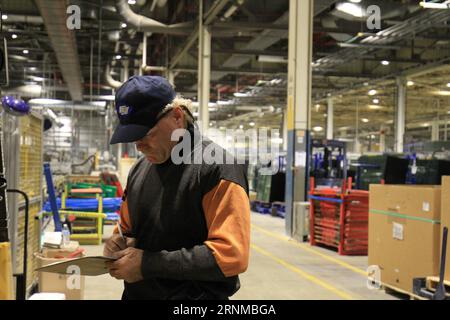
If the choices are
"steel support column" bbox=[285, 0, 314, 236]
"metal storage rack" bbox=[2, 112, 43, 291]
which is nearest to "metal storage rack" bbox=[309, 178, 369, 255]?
"steel support column" bbox=[285, 0, 314, 236]

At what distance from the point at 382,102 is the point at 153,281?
23407mm

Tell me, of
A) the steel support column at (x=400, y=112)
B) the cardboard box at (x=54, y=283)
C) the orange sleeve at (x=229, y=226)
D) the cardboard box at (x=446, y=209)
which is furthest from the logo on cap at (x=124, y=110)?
the steel support column at (x=400, y=112)

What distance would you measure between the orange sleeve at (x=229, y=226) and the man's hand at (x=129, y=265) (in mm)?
229

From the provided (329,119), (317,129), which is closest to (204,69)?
(329,119)

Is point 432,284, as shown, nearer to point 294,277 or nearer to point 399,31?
point 294,277

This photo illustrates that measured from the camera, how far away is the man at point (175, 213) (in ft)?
5.01

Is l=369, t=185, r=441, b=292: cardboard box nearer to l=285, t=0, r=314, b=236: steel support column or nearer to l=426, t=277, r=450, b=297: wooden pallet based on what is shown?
l=426, t=277, r=450, b=297: wooden pallet

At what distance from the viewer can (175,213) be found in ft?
5.37

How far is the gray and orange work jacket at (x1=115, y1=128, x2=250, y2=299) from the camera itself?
4.99ft

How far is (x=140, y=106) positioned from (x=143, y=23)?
12.3 m

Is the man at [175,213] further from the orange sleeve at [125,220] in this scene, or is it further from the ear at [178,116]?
the orange sleeve at [125,220]

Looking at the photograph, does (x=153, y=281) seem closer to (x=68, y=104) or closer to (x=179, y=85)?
(x=68, y=104)

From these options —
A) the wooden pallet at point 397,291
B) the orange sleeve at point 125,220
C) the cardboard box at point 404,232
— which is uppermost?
the orange sleeve at point 125,220

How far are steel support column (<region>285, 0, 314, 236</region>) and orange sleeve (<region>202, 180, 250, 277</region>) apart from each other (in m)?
8.37
